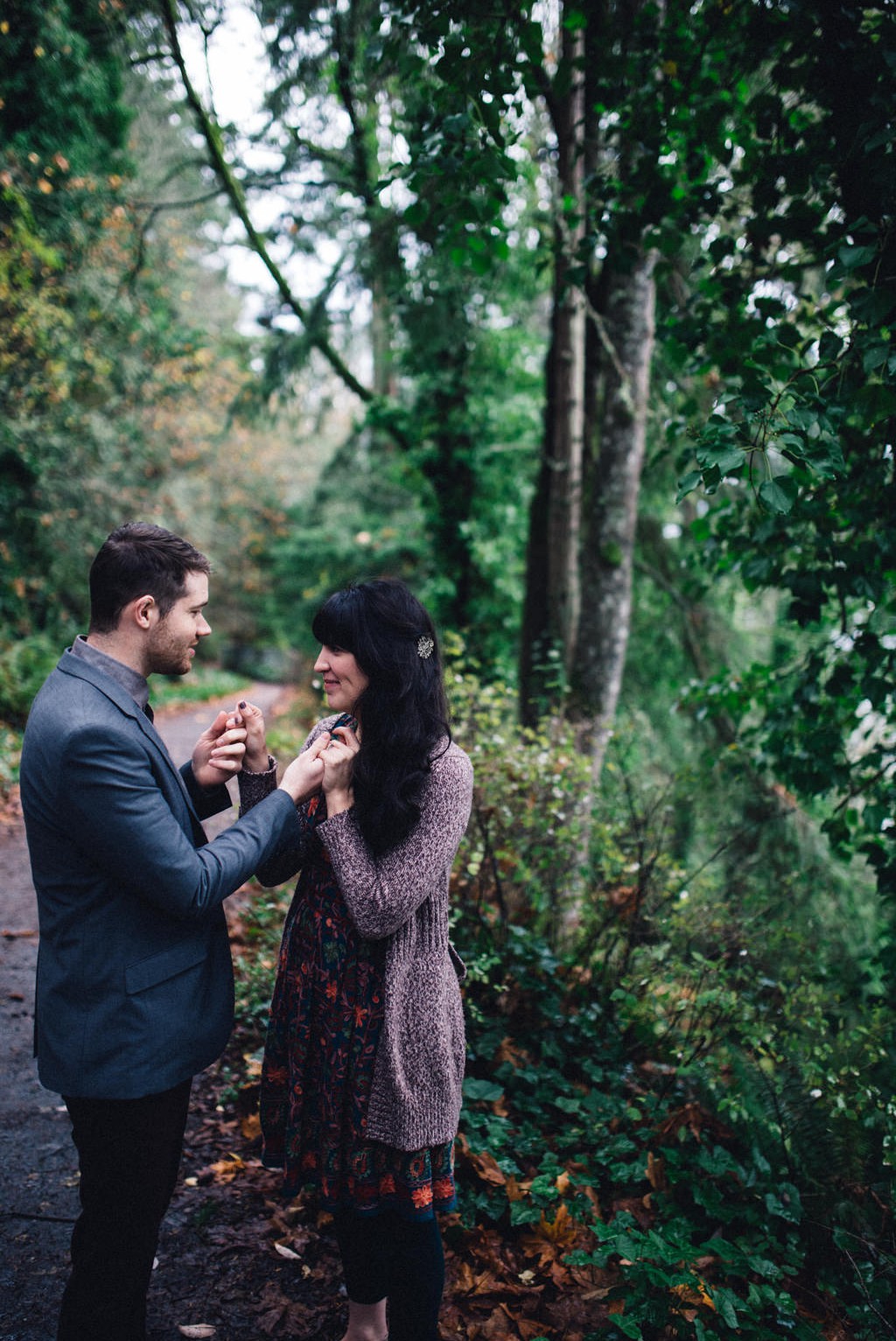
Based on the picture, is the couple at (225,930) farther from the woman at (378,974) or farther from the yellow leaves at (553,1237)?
the yellow leaves at (553,1237)

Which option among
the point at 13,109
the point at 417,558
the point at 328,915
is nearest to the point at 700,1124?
the point at 328,915

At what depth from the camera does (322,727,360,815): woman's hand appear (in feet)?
6.46

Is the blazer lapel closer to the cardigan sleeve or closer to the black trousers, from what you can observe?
the cardigan sleeve

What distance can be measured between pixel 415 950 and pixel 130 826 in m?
0.79

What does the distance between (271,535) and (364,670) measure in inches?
785

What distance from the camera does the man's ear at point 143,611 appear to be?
187cm

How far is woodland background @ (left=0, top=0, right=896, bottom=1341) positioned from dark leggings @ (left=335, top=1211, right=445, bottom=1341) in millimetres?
492

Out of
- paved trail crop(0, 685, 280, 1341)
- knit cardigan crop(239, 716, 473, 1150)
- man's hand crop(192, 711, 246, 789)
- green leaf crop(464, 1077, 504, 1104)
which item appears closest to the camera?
knit cardigan crop(239, 716, 473, 1150)

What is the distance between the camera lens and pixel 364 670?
79.9 inches

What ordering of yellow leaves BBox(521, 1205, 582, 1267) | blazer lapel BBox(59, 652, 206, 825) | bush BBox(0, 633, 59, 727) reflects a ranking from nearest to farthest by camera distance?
1. blazer lapel BBox(59, 652, 206, 825)
2. yellow leaves BBox(521, 1205, 582, 1267)
3. bush BBox(0, 633, 59, 727)

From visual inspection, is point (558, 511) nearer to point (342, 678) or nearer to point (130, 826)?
point (342, 678)

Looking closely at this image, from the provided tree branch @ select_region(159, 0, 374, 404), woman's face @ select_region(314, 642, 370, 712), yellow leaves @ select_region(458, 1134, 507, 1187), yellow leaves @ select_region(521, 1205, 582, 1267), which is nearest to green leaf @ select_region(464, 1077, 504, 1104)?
yellow leaves @ select_region(458, 1134, 507, 1187)

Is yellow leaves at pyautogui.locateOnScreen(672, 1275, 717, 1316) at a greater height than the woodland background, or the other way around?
the woodland background

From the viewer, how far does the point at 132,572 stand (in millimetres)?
1850
